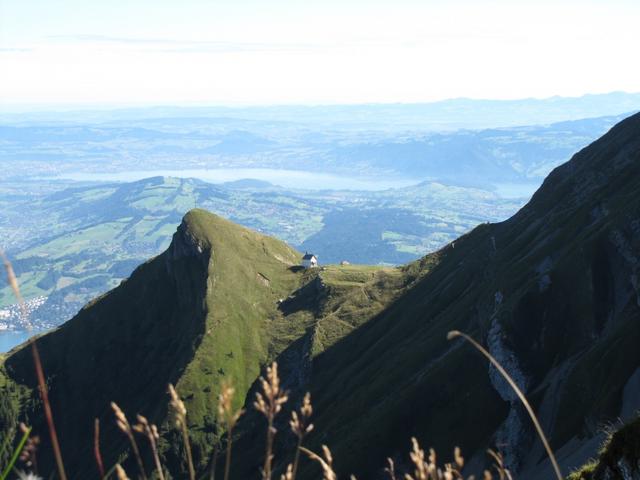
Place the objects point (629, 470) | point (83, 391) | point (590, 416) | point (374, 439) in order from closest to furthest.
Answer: point (629, 470), point (590, 416), point (374, 439), point (83, 391)

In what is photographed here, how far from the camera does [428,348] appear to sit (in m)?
119

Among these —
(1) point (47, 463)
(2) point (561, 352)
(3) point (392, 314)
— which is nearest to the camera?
(2) point (561, 352)

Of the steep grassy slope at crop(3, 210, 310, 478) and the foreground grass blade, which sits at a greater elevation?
the foreground grass blade

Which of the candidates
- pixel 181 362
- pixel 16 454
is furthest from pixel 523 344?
pixel 181 362

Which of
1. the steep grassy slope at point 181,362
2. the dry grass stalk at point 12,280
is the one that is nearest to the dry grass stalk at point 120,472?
the dry grass stalk at point 12,280

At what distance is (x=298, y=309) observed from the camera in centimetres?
18488

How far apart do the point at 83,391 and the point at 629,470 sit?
194 meters

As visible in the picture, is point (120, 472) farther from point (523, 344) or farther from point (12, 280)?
point (523, 344)

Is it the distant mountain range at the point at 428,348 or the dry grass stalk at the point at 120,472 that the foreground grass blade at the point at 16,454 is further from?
the distant mountain range at the point at 428,348

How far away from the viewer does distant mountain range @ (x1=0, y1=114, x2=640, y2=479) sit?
258ft

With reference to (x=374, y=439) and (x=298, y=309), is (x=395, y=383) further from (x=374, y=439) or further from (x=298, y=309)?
(x=298, y=309)

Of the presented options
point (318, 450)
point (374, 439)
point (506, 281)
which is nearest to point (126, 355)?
point (318, 450)

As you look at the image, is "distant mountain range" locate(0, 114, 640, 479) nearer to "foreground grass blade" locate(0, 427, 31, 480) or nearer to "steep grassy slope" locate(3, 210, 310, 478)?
"steep grassy slope" locate(3, 210, 310, 478)

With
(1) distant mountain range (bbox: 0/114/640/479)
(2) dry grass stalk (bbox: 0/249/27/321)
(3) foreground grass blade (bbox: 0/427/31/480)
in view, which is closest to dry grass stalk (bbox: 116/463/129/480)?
(3) foreground grass blade (bbox: 0/427/31/480)
